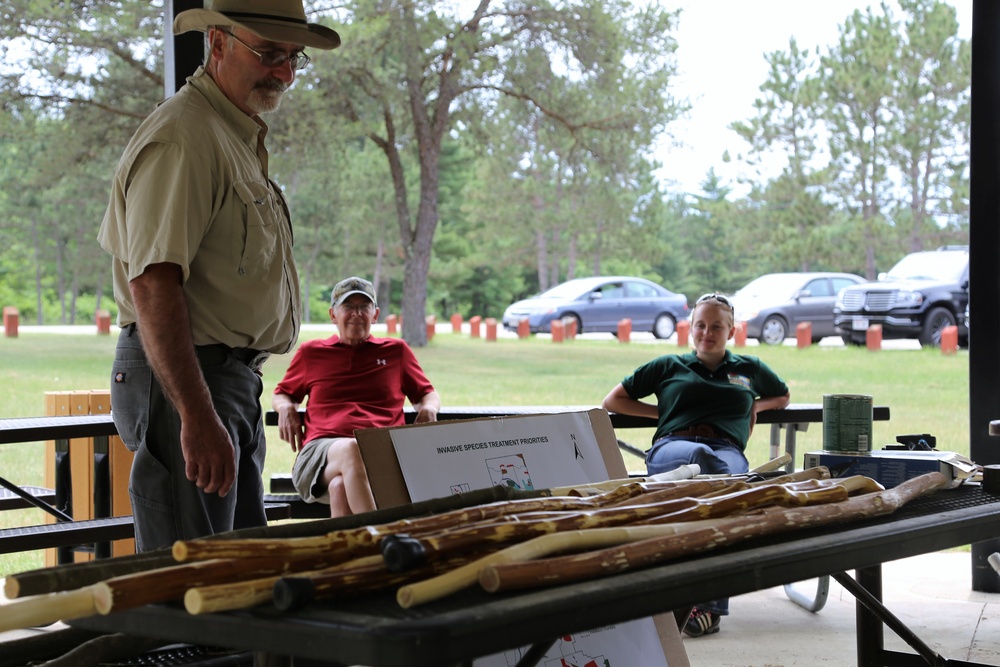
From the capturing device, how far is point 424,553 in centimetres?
132

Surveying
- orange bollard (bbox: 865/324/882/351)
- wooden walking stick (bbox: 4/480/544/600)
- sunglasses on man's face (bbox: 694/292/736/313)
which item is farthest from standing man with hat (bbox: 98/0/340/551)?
orange bollard (bbox: 865/324/882/351)

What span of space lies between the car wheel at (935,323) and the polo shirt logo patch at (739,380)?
39.7ft

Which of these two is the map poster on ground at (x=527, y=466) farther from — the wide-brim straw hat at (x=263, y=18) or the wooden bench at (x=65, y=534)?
the wooden bench at (x=65, y=534)

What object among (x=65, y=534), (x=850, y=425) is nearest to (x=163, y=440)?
(x=65, y=534)

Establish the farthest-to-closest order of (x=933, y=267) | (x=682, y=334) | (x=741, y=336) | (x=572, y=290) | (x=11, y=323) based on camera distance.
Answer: (x=572, y=290) < (x=11, y=323) < (x=682, y=334) < (x=741, y=336) < (x=933, y=267)

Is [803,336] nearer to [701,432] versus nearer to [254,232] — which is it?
[701,432]

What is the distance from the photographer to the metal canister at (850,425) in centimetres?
247

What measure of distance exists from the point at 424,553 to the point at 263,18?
140 cm

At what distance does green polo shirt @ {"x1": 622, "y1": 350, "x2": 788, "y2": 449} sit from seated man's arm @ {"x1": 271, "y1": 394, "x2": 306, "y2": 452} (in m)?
1.22

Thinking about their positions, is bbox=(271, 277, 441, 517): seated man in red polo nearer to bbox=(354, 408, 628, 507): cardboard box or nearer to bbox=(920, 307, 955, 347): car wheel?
bbox=(354, 408, 628, 507): cardboard box

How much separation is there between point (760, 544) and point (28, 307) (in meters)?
25.4

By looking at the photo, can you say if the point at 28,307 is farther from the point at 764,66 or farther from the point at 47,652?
the point at 47,652

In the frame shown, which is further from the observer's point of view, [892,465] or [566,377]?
[566,377]

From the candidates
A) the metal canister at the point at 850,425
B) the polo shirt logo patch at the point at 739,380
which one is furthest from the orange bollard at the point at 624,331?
the metal canister at the point at 850,425
